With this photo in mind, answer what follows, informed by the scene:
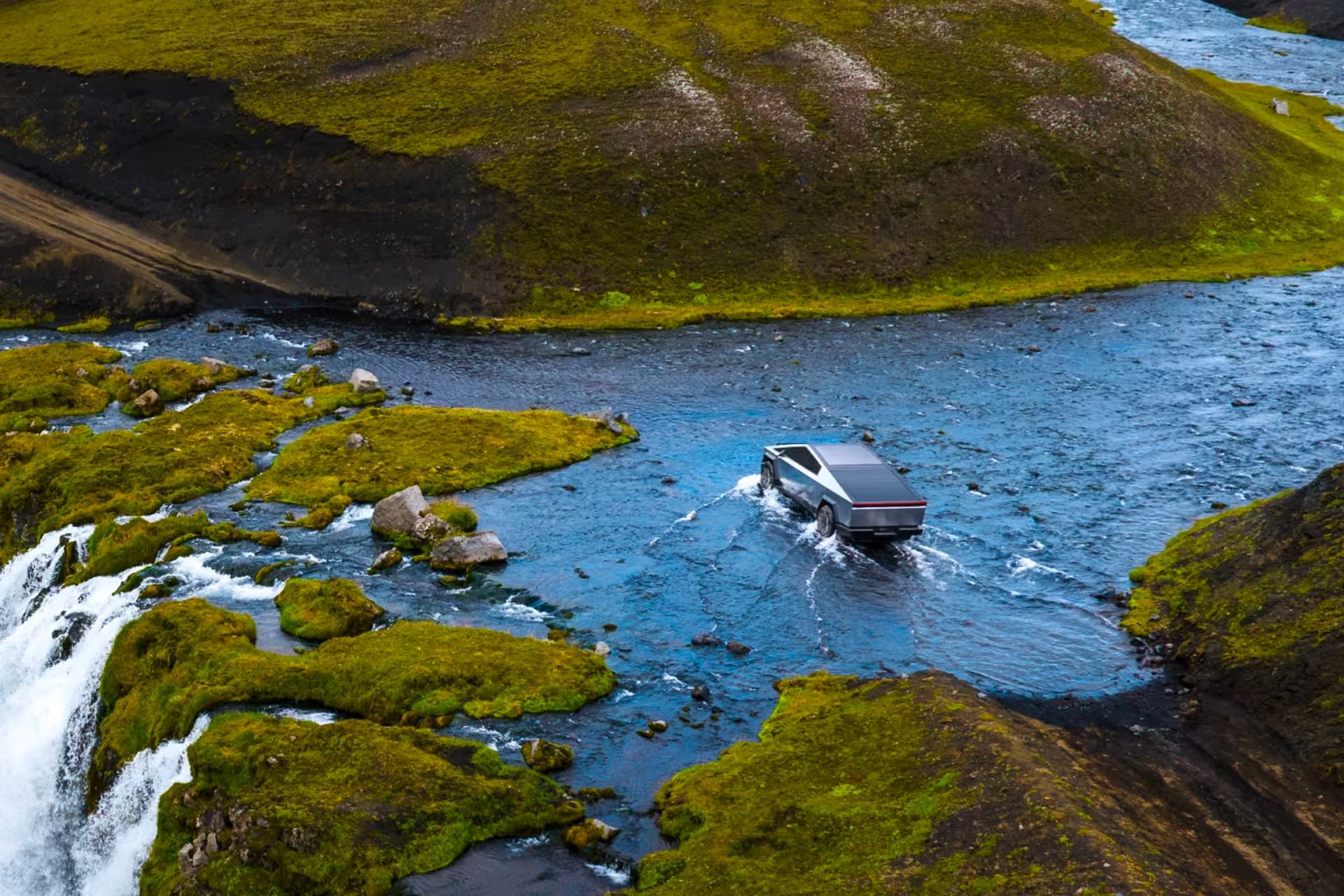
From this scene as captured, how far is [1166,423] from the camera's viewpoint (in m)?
53.8

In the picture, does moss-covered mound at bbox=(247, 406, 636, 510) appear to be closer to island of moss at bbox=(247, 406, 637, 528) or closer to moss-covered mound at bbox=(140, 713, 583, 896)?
island of moss at bbox=(247, 406, 637, 528)

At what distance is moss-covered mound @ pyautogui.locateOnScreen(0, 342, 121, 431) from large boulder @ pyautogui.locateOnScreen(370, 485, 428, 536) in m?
19.5

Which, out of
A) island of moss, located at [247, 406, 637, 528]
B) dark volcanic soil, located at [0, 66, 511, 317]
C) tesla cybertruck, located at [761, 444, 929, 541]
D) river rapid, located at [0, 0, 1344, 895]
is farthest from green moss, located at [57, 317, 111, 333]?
tesla cybertruck, located at [761, 444, 929, 541]

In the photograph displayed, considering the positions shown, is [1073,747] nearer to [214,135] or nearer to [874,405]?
[874,405]

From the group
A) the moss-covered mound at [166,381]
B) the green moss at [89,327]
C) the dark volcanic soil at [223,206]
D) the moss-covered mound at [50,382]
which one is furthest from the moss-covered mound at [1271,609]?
the green moss at [89,327]

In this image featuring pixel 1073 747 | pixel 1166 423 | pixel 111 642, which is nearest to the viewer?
pixel 1073 747

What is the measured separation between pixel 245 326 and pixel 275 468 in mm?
22874

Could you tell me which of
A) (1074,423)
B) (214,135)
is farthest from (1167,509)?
(214,135)

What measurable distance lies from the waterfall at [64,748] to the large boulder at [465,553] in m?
5.86

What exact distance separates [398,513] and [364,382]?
16674mm

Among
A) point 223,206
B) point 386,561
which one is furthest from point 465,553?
point 223,206

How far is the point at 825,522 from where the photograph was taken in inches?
1658

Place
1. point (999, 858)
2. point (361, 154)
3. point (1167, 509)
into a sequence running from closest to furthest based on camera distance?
point (999, 858) → point (1167, 509) → point (361, 154)

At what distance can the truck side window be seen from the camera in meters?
43.0
